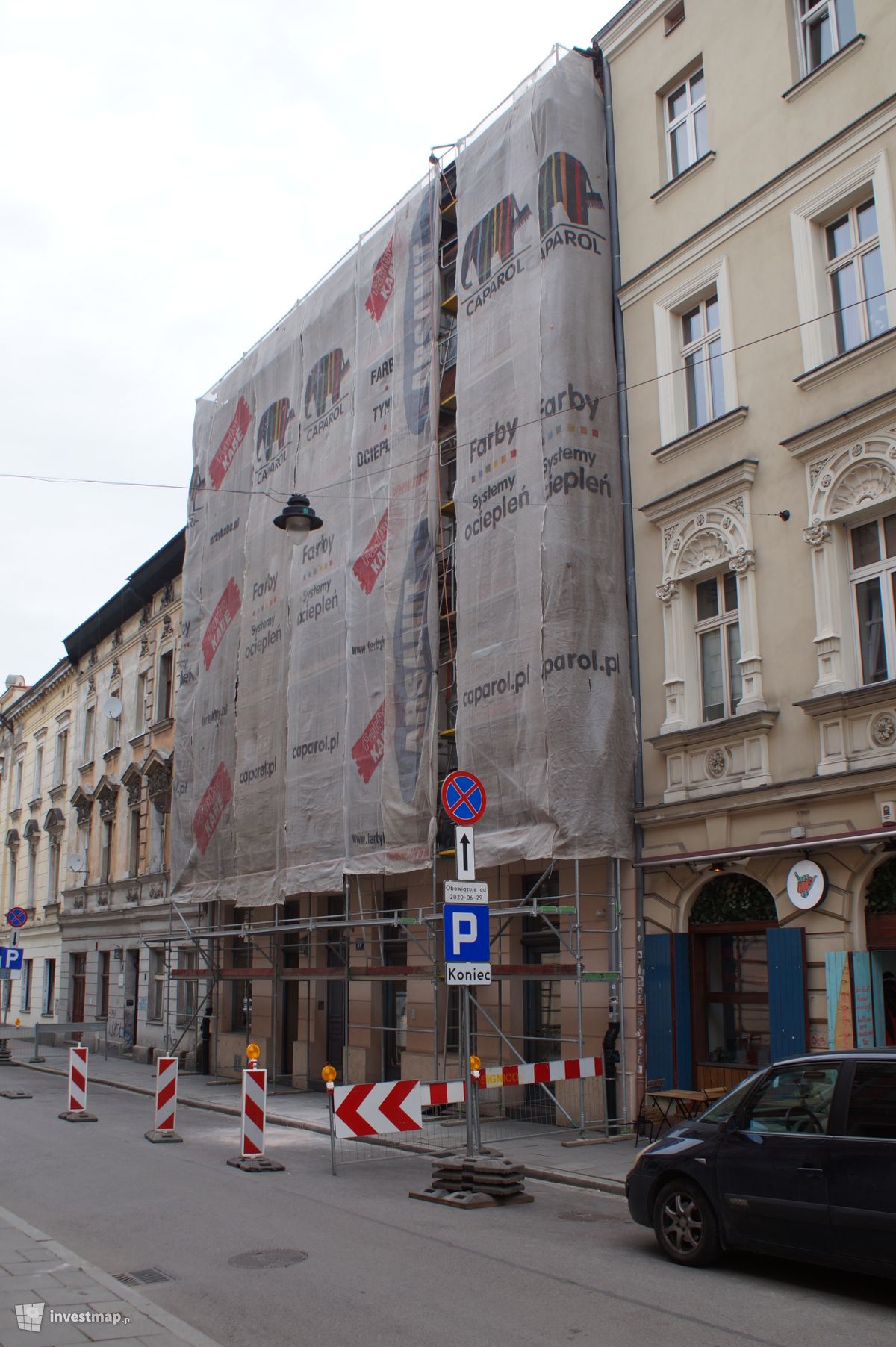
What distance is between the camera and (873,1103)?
7383 millimetres

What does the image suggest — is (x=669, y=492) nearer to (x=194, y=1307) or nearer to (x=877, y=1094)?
(x=877, y=1094)

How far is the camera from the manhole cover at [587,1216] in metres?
9.99

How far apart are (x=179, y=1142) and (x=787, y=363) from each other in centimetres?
1235

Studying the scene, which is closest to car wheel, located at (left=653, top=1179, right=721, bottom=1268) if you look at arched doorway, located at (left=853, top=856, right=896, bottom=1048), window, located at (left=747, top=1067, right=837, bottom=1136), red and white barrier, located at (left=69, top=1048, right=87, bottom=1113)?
window, located at (left=747, top=1067, right=837, bottom=1136)

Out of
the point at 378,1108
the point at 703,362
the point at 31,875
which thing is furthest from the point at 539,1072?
the point at 31,875

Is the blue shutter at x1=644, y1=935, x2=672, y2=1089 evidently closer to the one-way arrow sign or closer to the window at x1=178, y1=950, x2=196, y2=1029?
the one-way arrow sign

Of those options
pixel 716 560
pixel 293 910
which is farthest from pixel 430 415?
pixel 293 910

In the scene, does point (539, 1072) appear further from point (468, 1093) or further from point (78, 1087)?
point (78, 1087)

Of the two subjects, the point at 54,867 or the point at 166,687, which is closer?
the point at 166,687

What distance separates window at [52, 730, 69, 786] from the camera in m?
40.8

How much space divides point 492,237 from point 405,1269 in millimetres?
15122

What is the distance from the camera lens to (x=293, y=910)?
23875 millimetres

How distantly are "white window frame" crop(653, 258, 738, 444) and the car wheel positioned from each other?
32.2 ft

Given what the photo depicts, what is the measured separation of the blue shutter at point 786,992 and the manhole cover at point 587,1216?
3466 mm
